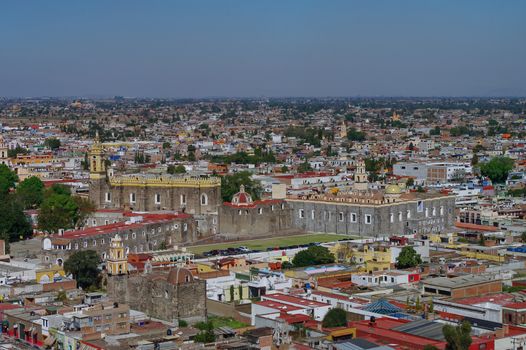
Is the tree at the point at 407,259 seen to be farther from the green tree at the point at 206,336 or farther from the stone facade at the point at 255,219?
the stone facade at the point at 255,219

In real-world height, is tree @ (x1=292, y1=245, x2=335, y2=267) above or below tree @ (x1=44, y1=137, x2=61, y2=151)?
above

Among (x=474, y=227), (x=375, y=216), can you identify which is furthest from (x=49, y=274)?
(x=474, y=227)

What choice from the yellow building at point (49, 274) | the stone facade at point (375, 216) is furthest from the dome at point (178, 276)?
the stone facade at point (375, 216)

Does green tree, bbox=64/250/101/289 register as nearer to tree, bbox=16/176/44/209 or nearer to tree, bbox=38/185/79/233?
tree, bbox=38/185/79/233

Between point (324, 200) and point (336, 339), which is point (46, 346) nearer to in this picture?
point (336, 339)

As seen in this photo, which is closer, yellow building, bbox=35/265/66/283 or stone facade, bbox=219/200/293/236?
yellow building, bbox=35/265/66/283

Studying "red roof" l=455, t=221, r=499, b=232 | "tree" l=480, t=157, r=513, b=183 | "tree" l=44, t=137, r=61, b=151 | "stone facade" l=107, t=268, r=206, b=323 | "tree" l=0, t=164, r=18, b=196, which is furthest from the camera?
"tree" l=44, t=137, r=61, b=151

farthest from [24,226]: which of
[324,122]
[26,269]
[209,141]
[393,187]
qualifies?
[324,122]

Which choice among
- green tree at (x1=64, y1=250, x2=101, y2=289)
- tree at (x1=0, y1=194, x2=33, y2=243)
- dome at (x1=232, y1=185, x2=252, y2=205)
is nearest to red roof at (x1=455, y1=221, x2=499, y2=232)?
dome at (x1=232, y1=185, x2=252, y2=205)
